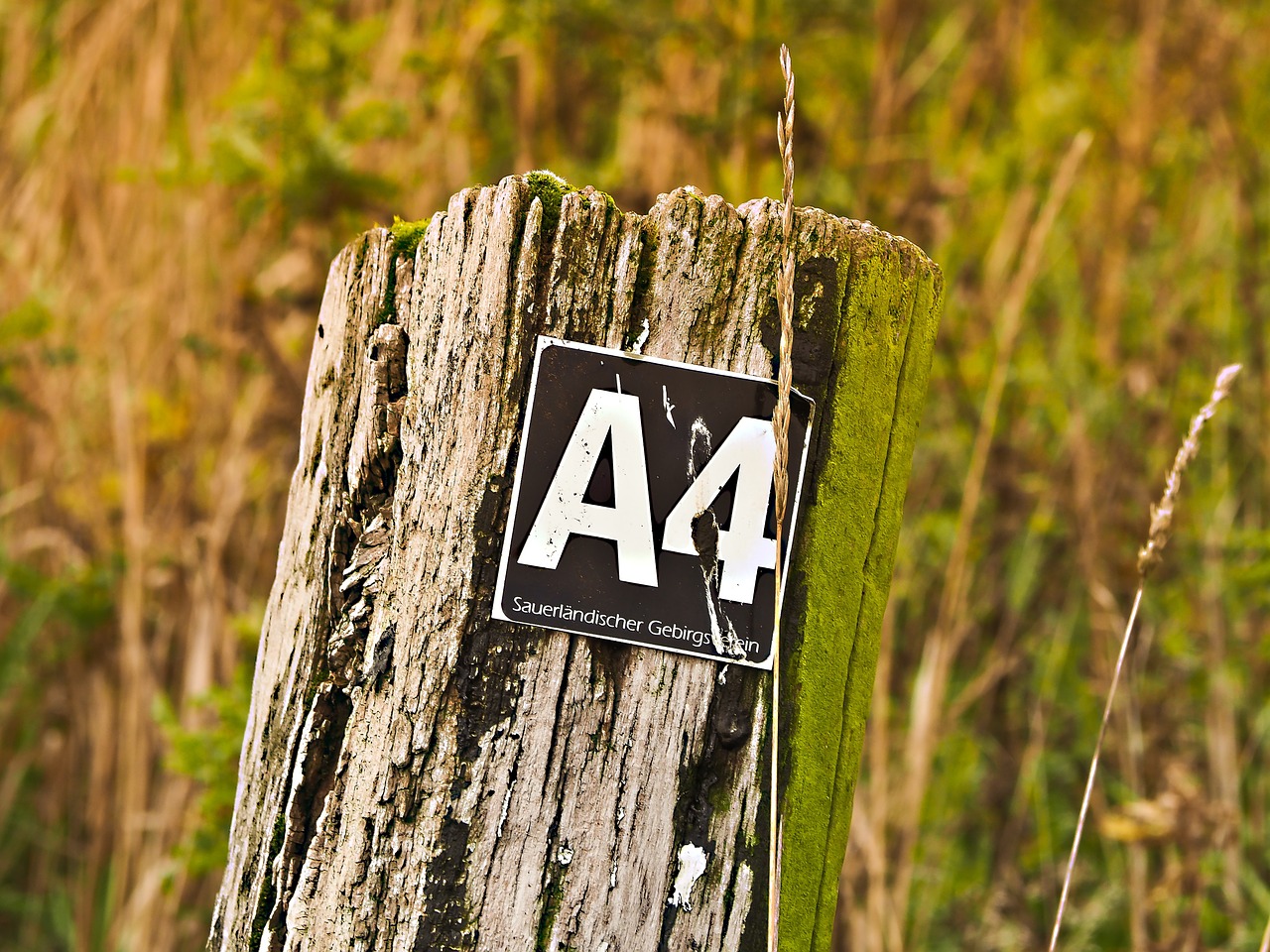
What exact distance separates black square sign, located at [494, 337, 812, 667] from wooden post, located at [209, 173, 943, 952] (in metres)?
0.02

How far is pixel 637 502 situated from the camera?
0.98 meters

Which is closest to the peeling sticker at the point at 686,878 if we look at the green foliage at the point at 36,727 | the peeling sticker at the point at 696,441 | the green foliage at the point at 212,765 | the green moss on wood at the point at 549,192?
the peeling sticker at the point at 696,441

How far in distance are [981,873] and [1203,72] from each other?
2666 mm

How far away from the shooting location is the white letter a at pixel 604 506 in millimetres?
975

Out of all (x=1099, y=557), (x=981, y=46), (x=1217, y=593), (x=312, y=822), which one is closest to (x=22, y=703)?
(x=312, y=822)

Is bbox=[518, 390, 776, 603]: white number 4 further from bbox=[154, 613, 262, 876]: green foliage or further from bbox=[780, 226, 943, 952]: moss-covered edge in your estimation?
bbox=[154, 613, 262, 876]: green foliage

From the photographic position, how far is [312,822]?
1.04m

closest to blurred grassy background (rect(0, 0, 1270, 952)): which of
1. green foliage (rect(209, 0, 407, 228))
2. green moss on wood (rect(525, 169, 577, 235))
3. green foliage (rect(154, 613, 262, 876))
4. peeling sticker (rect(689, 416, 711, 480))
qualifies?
green foliage (rect(209, 0, 407, 228))

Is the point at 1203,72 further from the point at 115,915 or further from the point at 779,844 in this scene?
the point at 115,915

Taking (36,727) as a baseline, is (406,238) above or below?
above

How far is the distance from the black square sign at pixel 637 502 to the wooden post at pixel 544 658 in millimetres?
20

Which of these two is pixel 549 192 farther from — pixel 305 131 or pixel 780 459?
pixel 305 131

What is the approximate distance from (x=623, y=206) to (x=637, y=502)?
211 cm

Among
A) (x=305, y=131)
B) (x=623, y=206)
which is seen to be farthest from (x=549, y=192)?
(x=623, y=206)
